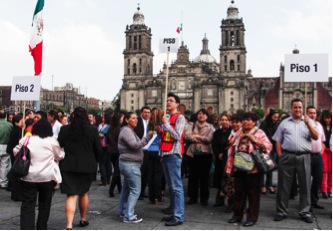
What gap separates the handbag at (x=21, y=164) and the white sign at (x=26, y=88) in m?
4.09

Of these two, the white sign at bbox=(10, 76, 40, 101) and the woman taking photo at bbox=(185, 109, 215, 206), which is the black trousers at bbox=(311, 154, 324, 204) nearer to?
the woman taking photo at bbox=(185, 109, 215, 206)

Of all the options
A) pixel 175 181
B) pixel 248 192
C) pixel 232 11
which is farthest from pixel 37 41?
pixel 232 11

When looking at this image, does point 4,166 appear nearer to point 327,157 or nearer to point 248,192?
point 248,192

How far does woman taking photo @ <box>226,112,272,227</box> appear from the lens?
21.1 ft

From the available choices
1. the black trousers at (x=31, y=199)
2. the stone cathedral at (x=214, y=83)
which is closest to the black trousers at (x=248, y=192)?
the black trousers at (x=31, y=199)

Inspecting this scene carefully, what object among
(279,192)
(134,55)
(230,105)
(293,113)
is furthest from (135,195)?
(134,55)

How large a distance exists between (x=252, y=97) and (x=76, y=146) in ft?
269

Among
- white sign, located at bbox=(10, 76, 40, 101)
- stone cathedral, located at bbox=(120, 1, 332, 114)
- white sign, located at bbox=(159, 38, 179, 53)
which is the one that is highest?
stone cathedral, located at bbox=(120, 1, 332, 114)

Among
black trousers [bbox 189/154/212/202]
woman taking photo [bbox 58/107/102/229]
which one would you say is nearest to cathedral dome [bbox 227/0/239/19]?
black trousers [bbox 189/154/212/202]

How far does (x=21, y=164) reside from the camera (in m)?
5.54

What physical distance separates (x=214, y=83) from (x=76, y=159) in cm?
8133

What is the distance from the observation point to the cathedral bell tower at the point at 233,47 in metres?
83.1

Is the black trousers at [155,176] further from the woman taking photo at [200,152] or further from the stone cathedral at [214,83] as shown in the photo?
the stone cathedral at [214,83]

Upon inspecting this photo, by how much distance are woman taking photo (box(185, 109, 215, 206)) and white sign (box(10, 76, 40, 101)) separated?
3.71 m
